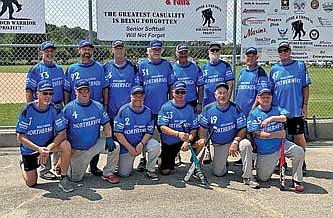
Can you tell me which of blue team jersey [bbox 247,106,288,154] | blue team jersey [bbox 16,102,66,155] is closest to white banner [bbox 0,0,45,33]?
blue team jersey [bbox 16,102,66,155]

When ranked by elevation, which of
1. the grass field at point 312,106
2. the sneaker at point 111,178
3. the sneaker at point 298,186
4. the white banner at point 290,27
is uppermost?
the white banner at point 290,27

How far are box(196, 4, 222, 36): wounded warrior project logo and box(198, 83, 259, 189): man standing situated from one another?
262 centimetres

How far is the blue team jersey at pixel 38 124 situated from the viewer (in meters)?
6.17

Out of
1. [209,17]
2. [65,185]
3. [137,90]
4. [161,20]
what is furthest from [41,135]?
[209,17]

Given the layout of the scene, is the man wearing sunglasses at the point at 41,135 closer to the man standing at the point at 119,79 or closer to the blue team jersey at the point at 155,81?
the man standing at the point at 119,79

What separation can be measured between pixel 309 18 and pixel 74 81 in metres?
5.12

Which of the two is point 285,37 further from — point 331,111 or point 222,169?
point 331,111

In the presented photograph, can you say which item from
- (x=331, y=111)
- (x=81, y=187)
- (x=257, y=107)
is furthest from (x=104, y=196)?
(x=331, y=111)

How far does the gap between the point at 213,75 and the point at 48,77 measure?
2472mm

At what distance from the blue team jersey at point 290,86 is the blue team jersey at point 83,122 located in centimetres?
250

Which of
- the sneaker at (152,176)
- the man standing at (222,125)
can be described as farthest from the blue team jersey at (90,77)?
the man standing at (222,125)

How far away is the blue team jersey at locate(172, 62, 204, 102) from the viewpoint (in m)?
Answer: 7.44

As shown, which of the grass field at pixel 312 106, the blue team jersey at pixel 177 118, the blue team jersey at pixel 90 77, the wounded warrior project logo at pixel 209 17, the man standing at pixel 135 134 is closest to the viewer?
the man standing at pixel 135 134

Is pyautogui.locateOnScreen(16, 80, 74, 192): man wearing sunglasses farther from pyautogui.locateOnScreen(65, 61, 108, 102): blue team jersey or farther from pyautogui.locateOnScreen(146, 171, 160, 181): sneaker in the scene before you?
pyautogui.locateOnScreen(146, 171, 160, 181): sneaker
